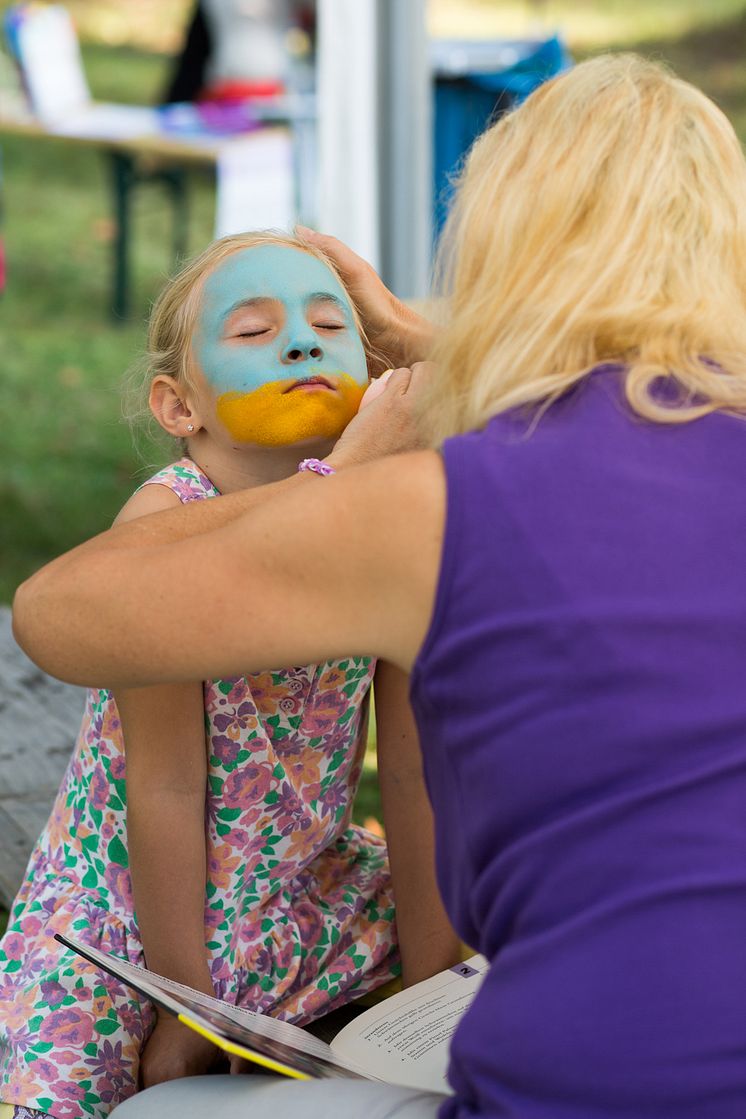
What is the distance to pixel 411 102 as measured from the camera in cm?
487

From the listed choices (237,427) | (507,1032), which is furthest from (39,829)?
(507,1032)

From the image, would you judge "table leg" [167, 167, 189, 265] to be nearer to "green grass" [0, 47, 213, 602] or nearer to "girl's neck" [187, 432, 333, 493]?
"green grass" [0, 47, 213, 602]

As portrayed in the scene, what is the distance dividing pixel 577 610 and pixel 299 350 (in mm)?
758

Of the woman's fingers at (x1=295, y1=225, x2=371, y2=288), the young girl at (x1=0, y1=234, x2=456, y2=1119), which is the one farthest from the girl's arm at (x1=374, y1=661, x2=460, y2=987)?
the woman's fingers at (x1=295, y1=225, x2=371, y2=288)

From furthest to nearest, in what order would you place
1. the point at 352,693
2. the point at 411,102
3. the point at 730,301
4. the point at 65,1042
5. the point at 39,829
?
the point at 411,102 < the point at 39,829 < the point at 352,693 < the point at 65,1042 < the point at 730,301

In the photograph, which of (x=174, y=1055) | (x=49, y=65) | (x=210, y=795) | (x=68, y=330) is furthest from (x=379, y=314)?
(x=68, y=330)

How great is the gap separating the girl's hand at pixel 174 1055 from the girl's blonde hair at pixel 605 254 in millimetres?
930

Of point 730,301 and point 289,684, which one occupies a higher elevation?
point 730,301

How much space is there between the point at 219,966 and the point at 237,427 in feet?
2.39

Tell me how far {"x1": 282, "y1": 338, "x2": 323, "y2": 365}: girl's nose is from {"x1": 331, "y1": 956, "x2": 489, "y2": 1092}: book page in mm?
852

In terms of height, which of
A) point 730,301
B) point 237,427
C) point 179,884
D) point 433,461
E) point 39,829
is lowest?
point 39,829

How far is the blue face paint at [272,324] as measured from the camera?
6.07ft

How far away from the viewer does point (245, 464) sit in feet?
6.36

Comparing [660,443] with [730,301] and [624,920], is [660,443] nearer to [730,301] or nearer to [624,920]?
[730,301]
